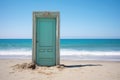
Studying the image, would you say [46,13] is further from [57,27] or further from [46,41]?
[46,41]

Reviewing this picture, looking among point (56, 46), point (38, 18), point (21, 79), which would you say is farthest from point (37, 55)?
point (21, 79)

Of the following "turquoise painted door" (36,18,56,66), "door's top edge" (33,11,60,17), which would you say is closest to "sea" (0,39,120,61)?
"turquoise painted door" (36,18,56,66)

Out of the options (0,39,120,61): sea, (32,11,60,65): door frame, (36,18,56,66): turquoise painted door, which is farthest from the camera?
(0,39,120,61): sea

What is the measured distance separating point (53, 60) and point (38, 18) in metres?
1.86

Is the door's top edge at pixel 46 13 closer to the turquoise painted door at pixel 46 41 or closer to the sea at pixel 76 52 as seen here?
the turquoise painted door at pixel 46 41

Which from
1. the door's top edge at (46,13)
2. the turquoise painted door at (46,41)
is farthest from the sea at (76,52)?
the door's top edge at (46,13)

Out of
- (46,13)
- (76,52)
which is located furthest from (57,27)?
(76,52)

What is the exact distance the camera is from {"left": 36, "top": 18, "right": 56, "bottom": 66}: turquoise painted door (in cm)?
747

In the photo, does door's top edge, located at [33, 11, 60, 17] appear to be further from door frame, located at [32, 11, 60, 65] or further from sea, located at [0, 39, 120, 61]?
sea, located at [0, 39, 120, 61]

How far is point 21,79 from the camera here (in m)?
5.27

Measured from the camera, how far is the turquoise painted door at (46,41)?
7.47 metres

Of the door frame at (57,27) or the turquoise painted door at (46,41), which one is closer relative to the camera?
the door frame at (57,27)

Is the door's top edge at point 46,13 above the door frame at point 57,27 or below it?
above

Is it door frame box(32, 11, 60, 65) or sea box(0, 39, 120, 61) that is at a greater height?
door frame box(32, 11, 60, 65)
